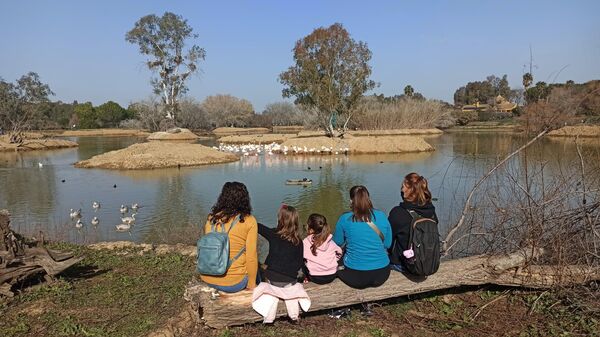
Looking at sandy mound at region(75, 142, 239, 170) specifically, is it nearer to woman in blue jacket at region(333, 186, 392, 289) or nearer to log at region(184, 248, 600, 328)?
log at region(184, 248, 600, 328)

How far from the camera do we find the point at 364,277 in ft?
14.1

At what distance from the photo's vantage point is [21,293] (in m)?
4.97

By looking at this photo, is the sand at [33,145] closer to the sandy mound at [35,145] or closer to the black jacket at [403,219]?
the sandy mound at [35,145]

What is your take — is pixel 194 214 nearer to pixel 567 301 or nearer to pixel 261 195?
pixel 261 195

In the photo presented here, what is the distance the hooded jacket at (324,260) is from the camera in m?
4.39

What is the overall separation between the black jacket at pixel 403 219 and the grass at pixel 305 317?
0.75 metres

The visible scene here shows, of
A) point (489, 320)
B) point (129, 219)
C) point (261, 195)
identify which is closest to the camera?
point (489, 320)

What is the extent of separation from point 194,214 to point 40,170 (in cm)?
1477

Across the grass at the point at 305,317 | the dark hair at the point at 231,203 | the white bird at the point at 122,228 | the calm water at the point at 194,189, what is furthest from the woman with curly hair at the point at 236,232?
the white bird at the point at 122,228

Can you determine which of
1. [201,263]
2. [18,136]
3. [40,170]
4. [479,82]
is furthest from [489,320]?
[479,82]

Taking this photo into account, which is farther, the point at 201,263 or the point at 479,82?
the point at 479,82

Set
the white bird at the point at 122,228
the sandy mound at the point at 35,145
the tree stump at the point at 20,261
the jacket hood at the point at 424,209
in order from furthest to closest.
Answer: the sandy mound at the point at 35,145 < the white bird at the point at 122,228 < the tree stump at the point at 20,261 < the jacket hood at the point at 424,209

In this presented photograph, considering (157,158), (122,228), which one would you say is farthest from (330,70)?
(122,228)

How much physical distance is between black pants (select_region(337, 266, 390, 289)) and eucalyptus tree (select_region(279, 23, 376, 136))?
29564mm
